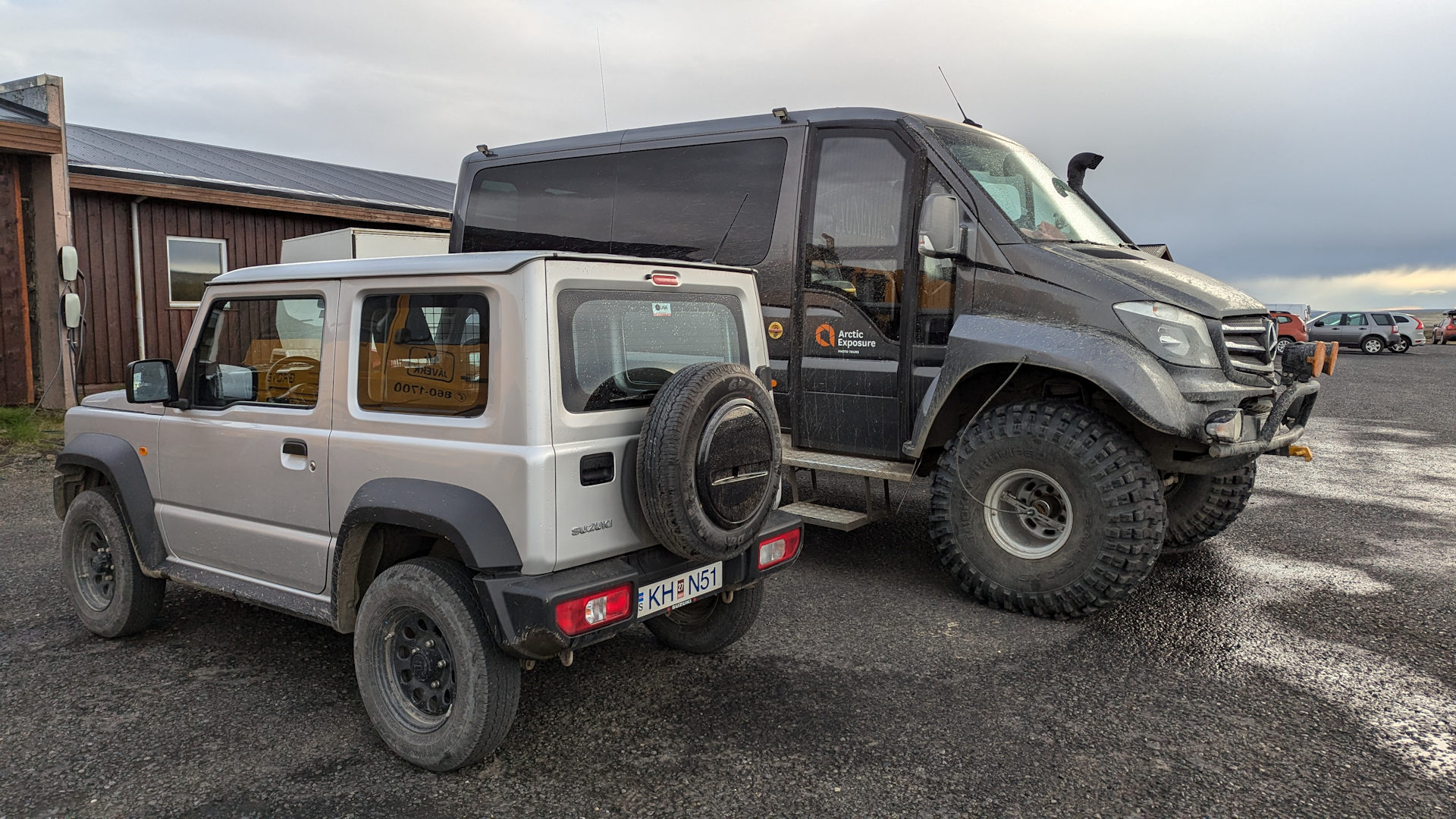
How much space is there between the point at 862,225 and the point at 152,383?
3.92 metres

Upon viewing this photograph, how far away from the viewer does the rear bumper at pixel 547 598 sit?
300 cm

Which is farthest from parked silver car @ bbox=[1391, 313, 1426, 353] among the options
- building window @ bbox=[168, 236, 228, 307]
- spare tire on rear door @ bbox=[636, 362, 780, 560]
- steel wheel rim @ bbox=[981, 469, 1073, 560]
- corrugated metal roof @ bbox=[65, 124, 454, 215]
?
spare tire on rear door @ bbox=[636, 362, 780, 560]

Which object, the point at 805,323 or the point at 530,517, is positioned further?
the point at 805,323

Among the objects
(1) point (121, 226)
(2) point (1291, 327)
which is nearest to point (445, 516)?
(1) point (121, 226)

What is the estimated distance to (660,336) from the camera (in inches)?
143

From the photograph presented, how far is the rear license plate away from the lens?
3377mm

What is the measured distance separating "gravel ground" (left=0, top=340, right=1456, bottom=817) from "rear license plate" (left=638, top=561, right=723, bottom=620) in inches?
21.3

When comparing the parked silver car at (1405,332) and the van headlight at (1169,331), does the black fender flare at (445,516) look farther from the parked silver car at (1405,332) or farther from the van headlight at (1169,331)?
the parked silver car at (1405,332)

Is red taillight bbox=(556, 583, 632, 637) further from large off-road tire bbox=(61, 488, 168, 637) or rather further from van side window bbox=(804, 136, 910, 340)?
van side window bbox=(804, 136, 910, 340)

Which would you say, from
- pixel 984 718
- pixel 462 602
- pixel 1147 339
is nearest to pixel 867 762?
pixel 984 718

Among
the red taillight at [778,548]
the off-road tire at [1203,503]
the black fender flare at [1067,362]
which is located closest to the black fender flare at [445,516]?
the red taillight at [778,548]

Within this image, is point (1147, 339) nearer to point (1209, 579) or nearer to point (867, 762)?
point (1209, 579)

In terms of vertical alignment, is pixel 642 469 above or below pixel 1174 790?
above

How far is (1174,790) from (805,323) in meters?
3.52
